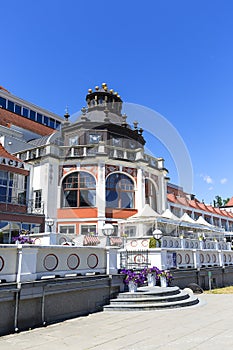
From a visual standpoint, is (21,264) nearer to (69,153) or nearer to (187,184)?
(187,184)

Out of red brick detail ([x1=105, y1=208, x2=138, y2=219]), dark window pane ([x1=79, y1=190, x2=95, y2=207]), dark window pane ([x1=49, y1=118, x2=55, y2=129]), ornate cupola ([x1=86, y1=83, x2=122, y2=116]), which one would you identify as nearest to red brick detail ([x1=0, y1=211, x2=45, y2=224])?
dark window pane ([x1=79, y1=190, x2=95, y2=207])

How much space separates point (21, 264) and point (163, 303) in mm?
5155

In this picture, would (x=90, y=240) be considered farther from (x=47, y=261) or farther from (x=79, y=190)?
(x=47, y=261)

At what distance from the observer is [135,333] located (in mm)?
7406

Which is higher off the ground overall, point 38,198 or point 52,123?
point 52,123

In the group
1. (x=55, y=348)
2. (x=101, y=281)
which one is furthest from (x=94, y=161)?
(x=55, y=348)

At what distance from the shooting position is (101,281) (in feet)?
33.8

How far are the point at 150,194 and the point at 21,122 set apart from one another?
674 inches

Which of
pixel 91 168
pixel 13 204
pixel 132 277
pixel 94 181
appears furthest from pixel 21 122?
pixel 132 277

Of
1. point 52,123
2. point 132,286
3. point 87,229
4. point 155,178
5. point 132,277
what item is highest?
point 52,123

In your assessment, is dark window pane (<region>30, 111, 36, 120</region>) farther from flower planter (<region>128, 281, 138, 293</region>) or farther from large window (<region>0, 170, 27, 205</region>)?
flower planter (<region>128, 281, 138, 293</region>)

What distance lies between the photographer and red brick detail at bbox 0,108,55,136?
3238 cm

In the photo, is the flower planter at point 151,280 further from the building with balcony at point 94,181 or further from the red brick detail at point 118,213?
the red brick detail at point 118,213

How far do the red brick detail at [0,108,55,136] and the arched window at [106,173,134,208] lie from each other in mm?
13322
